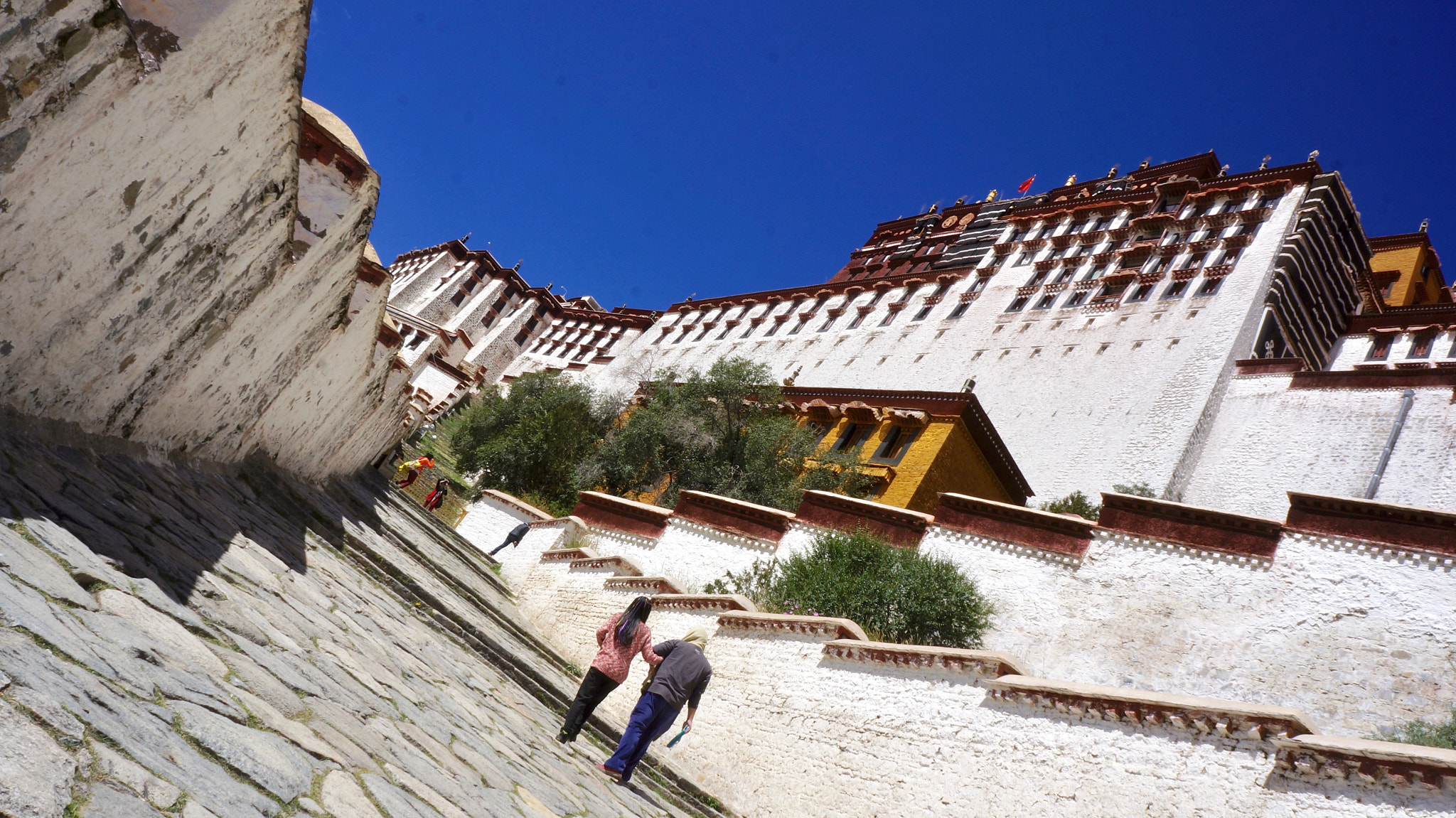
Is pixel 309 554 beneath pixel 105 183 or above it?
beneath

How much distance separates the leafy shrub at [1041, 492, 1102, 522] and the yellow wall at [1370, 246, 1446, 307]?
998 inches

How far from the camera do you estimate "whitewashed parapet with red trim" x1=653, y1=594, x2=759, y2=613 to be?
468 inches

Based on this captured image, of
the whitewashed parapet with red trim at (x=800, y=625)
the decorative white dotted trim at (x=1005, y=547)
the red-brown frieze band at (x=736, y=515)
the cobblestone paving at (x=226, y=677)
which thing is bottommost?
the cobblestone paving at (x=226, y=677)

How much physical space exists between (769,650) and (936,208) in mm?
54232

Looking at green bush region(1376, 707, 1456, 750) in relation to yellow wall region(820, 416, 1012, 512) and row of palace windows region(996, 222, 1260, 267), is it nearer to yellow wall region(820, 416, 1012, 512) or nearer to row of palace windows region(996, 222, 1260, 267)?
yellow wall region(820, 416, 1012, 512)

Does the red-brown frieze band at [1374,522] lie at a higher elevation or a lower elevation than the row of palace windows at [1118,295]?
lower

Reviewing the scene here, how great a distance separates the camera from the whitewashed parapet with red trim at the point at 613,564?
14719 mm

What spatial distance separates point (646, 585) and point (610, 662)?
687cm

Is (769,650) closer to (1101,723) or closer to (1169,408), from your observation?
(1101,723)

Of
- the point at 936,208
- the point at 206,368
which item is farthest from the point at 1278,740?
the point at 936,208

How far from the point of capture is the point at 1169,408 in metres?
28.0

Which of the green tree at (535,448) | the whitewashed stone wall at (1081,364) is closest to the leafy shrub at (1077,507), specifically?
the whitewashed stone wall at (1081,364)

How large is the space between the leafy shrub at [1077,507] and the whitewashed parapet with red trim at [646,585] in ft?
45.6

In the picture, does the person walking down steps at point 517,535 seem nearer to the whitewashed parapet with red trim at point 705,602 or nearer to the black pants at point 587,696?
the whitewashed parapet with red trim at point 705,602
